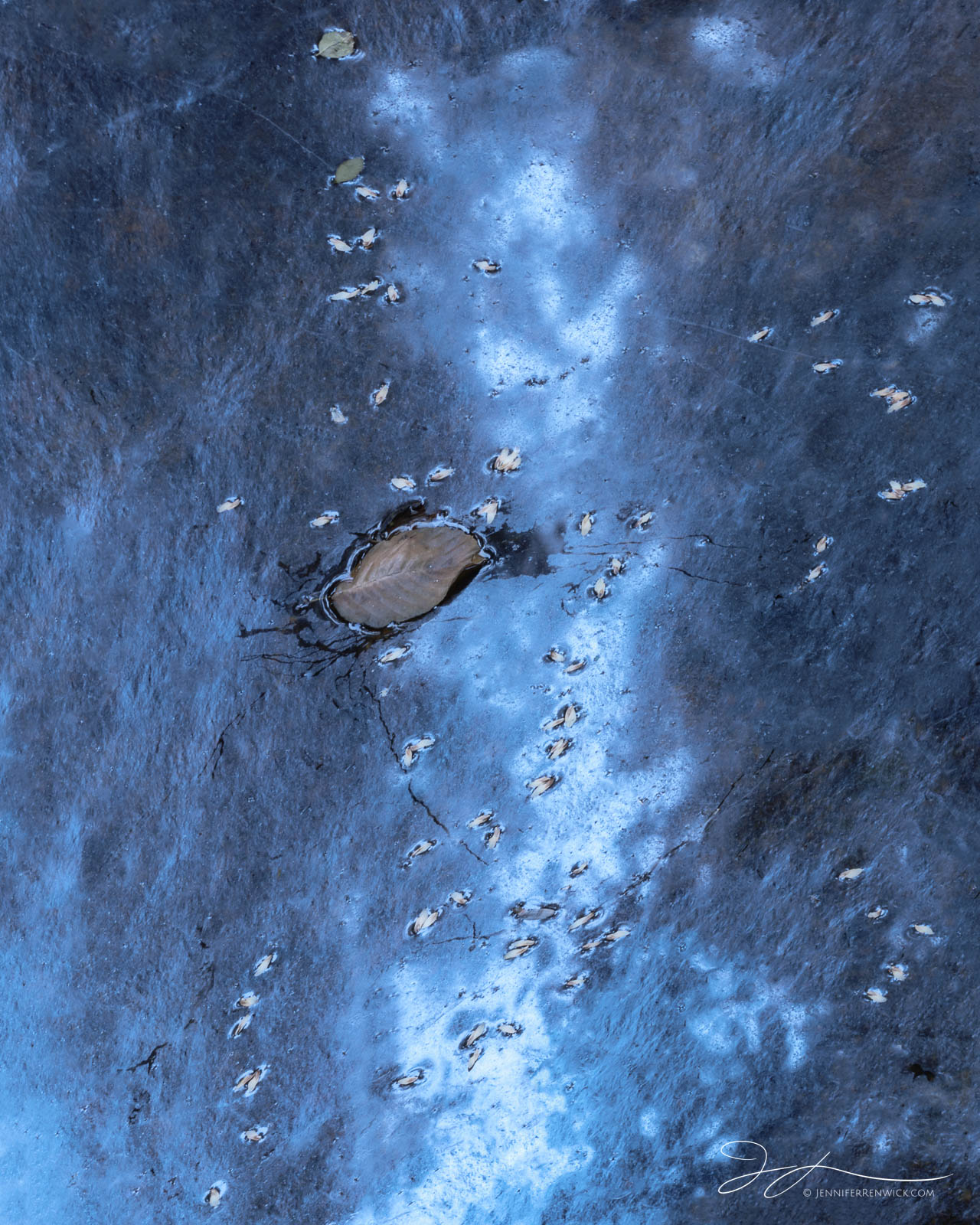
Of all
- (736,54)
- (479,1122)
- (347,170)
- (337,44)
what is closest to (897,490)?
(736,54)

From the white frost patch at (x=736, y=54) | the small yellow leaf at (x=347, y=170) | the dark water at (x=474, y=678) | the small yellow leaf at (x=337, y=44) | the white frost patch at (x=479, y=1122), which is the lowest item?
the white frost patch at (x=479, y=1122)

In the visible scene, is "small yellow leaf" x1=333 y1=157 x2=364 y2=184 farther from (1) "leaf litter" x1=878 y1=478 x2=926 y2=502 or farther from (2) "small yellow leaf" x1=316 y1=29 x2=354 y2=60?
(1) "leaf litter" x1=878 y1=478 x2=926 y2=502

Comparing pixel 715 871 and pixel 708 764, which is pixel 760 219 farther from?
pixel 715 871

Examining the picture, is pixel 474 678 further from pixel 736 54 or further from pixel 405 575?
pixel 736 54

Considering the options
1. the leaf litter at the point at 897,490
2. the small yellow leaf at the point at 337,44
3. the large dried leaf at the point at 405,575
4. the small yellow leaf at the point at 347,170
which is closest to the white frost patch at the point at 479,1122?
the large dried leaf at the point at 405,575

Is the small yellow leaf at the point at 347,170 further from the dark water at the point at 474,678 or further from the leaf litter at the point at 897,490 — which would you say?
the leaf litter at the point at 897,490

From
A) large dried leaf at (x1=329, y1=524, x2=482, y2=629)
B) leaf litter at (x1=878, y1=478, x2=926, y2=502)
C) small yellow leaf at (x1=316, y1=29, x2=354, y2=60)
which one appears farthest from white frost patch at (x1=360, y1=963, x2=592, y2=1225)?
small yellow leaf at (x1=316, y1=29, x2=354, y2=60)

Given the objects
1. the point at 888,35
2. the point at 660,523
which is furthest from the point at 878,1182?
the point at 888,35
